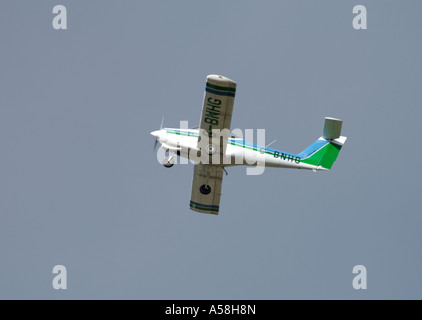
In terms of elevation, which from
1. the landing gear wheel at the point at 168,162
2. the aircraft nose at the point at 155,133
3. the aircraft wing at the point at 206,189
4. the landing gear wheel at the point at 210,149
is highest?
the aircraft nose at the point at 155,133

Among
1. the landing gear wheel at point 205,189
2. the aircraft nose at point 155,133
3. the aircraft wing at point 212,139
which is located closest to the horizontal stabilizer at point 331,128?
the aircraft wing at point 212,139

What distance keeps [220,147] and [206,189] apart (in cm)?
221

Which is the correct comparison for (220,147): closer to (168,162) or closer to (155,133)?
(168,162)

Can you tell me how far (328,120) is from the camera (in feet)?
67.4

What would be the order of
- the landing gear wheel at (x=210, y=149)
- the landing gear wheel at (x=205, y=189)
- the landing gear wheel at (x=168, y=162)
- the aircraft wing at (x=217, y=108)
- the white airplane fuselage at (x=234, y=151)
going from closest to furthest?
the aircraft wing at (x=217, y=108), the landing gear wheel at (x=210, y=149), the white airplane fuselage at (x=234, y=151), the landing gear wheel at (x=168, y=162), the landing gear wheel at (x=205, y=189)

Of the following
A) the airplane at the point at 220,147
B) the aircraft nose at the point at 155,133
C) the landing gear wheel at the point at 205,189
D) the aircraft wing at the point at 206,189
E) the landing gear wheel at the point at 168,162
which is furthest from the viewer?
the landing gear wheel at the point at 205,189

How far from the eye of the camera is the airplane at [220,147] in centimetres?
1900

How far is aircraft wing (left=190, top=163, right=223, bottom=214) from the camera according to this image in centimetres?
2130

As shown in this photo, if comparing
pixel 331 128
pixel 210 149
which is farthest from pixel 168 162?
pixel 331 128

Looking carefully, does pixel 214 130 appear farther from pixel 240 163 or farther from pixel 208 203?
pixel 208 203

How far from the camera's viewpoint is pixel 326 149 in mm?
20891

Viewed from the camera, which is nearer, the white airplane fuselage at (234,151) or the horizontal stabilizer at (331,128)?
the white airplane fuselage at (234,151)

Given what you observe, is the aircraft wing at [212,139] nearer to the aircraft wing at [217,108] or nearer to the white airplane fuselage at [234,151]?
the aircraft wing at [217,108]
